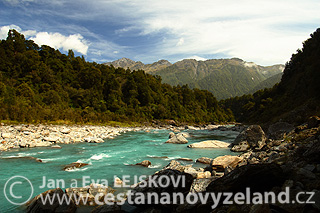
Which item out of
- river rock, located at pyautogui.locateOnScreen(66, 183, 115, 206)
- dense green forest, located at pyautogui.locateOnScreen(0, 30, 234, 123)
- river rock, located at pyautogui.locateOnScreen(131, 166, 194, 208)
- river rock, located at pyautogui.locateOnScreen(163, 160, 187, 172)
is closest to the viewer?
river rock, located at pyautogui.locateOnScreen(131, 166, 194, 208)

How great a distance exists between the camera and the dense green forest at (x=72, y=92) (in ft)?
138

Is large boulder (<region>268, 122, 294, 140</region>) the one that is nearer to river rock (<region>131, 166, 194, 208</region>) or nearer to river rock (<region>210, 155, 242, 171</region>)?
river rock (<region>210, 155, 242, 171</region>)

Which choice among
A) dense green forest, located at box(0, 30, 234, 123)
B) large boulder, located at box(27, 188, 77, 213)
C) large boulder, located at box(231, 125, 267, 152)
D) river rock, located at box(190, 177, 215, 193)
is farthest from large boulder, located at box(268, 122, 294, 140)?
dense green forest, located at box(0, 30, 234, 123)

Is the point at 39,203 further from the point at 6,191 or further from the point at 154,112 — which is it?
the point at 154,112

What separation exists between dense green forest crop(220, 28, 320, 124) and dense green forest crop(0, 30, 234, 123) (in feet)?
131

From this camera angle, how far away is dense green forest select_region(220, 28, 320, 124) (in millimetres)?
22941

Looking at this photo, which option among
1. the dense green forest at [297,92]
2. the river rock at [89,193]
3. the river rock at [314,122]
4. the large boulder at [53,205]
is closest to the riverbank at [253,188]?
the large boulder at [53,205]

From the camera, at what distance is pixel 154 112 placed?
7694 cm

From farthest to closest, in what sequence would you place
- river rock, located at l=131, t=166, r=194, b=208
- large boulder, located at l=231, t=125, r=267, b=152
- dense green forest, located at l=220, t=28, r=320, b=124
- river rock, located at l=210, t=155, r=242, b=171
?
dense green forest, located at l=220, t=28, r=320, b=124, large boulder, located at l=231, t=125, r=267, b=152, river rock, located at l=210, t=155, r=242, b=171, river rock, located at l=131, t=166, r=194, b=208

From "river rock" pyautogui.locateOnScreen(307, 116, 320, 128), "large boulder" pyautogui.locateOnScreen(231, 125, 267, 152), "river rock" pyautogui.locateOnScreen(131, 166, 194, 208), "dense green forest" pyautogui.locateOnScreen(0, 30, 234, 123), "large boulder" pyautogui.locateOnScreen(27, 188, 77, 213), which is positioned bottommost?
"large boulder" pyautogui.locateOnScreen(231, 125, 267, 152)

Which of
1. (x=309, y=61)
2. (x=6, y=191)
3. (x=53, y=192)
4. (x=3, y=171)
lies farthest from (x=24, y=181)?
(x=309, y=61)

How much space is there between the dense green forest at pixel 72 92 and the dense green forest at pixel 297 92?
3986 centimetres

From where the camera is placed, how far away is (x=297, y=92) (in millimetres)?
34938

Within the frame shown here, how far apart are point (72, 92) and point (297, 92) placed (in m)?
63.5
